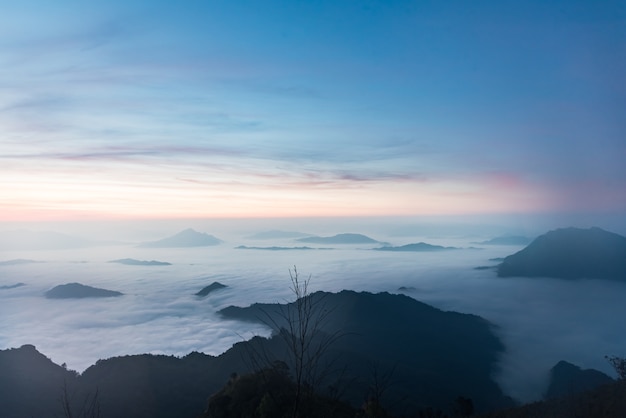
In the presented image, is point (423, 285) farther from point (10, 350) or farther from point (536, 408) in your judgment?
point (536, 408)

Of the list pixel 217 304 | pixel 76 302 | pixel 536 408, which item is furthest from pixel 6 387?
pixel 76 302

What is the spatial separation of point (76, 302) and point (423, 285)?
13235cm

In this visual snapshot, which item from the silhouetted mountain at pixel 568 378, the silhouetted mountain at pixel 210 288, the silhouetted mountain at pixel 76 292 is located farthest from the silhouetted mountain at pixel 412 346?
the silhouetted mountain at pixel 76 292

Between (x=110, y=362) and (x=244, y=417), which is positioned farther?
(x=110, y=362)

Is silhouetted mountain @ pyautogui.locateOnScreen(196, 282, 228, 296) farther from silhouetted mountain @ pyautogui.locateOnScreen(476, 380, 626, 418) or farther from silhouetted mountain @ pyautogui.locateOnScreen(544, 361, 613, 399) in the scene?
silhouetted mountain @ pyautogui.locateOnScreen(476, 380, 626, 418)

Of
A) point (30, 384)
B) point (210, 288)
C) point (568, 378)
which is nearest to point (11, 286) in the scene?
point (210, 288)

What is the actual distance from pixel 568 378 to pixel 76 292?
536ft

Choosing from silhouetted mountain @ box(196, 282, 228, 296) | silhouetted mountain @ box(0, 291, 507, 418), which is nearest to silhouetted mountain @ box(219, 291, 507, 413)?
silhouetted mountain @ box(0, 291, 507, 418)

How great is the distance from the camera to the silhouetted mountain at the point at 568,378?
275 feet

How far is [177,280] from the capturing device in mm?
186750

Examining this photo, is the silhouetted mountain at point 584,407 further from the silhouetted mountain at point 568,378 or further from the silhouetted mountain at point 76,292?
the silhouetted mountain at point 76,292

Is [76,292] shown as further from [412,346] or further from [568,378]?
[568,378]

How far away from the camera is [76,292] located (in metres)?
165

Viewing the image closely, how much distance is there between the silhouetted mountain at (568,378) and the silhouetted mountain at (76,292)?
145 m
